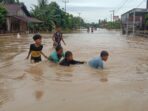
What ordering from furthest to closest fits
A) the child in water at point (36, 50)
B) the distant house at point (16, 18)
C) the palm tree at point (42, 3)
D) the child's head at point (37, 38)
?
the palm tree at point (42, 3), the distant house at point (16, 18), the child in water at point (36, 50), the child's head at point (37, 38)

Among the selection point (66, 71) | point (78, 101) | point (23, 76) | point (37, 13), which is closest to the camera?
point (78, 101)

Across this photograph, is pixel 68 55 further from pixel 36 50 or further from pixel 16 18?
pixel 16 18

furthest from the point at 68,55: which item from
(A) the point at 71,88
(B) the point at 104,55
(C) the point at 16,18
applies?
(C) the point at 16,18

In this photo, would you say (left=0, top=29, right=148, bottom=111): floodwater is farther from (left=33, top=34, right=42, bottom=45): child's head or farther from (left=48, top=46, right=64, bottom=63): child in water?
(left=33, top=34, right=42, bottom=45): child's head

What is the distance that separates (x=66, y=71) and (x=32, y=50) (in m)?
1.30

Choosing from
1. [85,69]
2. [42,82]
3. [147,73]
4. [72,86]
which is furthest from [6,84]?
[147,73]

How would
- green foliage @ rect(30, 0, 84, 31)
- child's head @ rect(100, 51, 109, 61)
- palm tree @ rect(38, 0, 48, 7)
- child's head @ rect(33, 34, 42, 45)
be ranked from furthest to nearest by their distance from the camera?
palm tree @ rect(38, 0, 48, 7) < green foliage @ rect(30, 0, 84, 31) < child's head @ rect(33, 34, 42, 45) < child's head @ rect(100, 51, 109, 61)

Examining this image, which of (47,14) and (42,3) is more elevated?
(42,3)

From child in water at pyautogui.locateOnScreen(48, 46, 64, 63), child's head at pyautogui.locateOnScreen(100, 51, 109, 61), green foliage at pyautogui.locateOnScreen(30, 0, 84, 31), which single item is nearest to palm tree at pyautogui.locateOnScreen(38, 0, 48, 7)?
green foliage at pyautogui.locateOnScreen(30, 0, 84, 31)

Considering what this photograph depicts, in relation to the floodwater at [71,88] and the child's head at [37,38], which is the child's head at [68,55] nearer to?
the floodwater at [71,88]

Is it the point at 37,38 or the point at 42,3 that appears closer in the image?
the point at 37,38

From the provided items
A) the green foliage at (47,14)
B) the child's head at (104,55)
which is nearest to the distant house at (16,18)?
the green foliage at (47,14)

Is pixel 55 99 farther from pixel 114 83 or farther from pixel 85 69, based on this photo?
pixel 85 69

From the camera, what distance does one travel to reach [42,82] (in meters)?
8.41
